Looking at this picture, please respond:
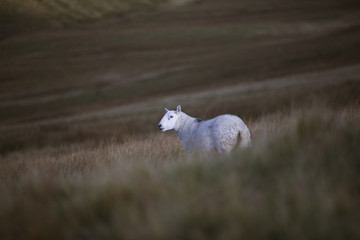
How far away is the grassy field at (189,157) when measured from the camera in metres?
2.20

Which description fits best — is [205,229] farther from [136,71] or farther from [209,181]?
[136,71]

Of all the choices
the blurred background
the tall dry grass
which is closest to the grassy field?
the tall dry grass

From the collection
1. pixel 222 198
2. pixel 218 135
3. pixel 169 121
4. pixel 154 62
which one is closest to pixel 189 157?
pixel 218 135

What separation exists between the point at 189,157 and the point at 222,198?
233 centimetres

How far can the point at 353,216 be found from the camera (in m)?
2.09

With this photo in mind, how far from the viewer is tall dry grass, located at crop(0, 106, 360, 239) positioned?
210 centimetres

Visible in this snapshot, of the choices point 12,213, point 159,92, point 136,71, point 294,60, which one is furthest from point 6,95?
point 12,213

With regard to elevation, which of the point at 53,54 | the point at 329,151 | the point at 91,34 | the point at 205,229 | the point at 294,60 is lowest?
the point at 205,229

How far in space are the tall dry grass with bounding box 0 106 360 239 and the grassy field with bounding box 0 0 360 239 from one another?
1 cm

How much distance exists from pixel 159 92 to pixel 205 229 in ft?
100

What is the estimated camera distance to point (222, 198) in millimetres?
2416

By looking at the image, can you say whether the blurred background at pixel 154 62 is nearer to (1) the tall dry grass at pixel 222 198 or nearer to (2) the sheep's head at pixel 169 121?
(2) the sheep's head at pixel 169 121

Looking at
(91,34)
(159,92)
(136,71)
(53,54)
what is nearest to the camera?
(159,92)

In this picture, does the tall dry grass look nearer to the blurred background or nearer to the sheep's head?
the sheep's head
